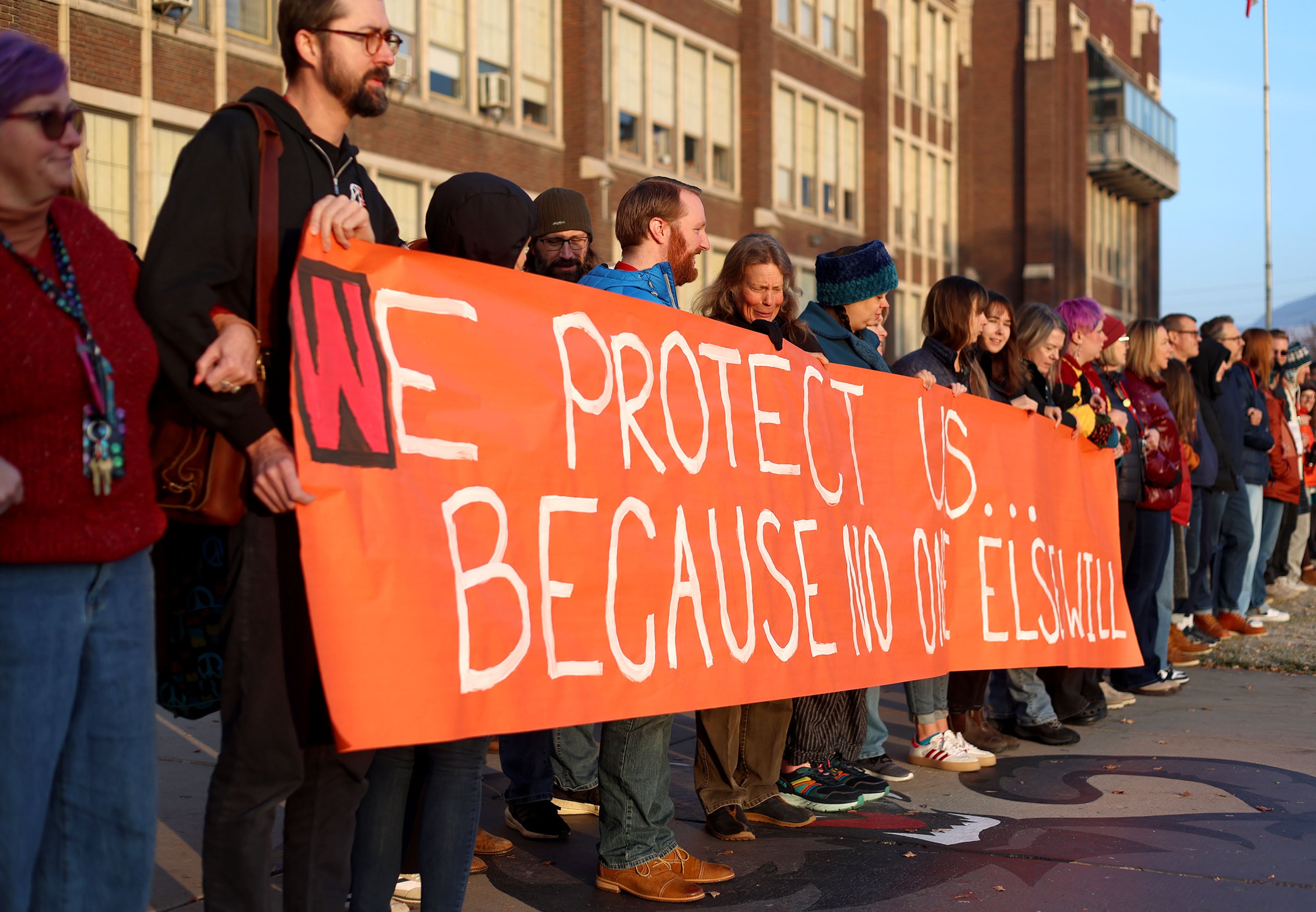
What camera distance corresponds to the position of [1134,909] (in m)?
3.67

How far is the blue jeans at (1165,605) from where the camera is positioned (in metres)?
7.64

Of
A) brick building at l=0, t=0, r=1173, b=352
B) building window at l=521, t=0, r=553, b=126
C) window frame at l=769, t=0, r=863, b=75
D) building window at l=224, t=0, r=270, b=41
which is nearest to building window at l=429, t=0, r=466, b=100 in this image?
brick building at l=0, t=0, r=1173, b=352

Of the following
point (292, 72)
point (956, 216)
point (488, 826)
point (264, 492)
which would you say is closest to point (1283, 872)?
point (488, 826)

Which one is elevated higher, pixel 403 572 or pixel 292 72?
pixel 292 72

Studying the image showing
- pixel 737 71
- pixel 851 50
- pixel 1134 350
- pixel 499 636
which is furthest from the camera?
pixel 851 50

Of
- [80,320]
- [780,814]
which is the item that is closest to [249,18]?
[780,814]

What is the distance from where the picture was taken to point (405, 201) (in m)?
19.4

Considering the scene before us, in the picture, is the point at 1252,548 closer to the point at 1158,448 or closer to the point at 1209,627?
the point at 1209,627

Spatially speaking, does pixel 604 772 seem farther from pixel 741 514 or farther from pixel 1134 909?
pixel 1134 909

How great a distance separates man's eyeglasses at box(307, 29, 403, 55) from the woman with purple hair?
59 cm

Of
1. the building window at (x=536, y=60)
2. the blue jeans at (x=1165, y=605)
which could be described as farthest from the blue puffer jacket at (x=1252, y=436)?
the building window at (x=536, y=60)

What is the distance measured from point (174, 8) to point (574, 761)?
13377 millimetres

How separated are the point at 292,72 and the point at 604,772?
2169 millimetres

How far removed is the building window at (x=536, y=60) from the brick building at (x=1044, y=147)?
2055 cm
